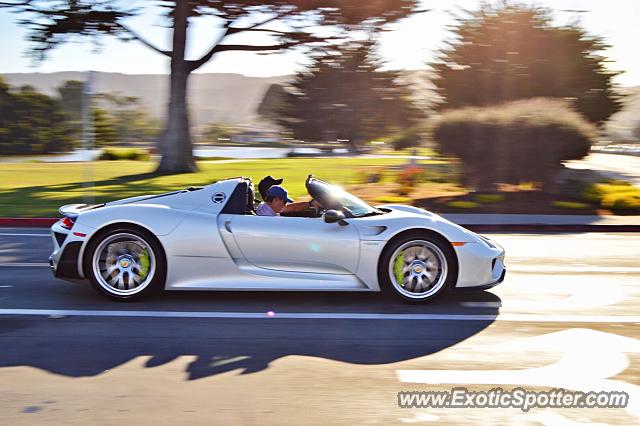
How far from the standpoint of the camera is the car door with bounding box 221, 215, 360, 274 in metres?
6.52

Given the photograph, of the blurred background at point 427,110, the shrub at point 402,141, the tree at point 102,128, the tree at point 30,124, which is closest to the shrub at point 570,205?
the blurred background at point 427,110

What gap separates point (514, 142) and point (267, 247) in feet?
40.1

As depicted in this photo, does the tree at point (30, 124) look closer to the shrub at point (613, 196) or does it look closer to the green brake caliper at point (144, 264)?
the shrub at point (613, 196)

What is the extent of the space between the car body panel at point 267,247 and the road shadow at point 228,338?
0.27m

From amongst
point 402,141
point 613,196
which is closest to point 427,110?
point 613,196

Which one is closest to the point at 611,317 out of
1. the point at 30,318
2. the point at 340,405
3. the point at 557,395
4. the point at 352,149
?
Result: the point at 557,395

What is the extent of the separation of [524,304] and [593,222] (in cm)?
844

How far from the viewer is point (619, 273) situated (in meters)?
8.87

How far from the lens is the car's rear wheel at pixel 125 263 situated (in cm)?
659

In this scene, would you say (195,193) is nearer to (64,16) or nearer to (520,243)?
(520,243)

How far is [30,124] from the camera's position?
65125mm

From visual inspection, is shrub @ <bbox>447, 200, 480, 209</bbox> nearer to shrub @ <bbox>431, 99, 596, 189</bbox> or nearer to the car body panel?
shrub @ <bbox>431, 99, 596, 189</bbox>

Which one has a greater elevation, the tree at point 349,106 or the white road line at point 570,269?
the tree at point 349,106

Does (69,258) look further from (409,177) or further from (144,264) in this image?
(409,177)
